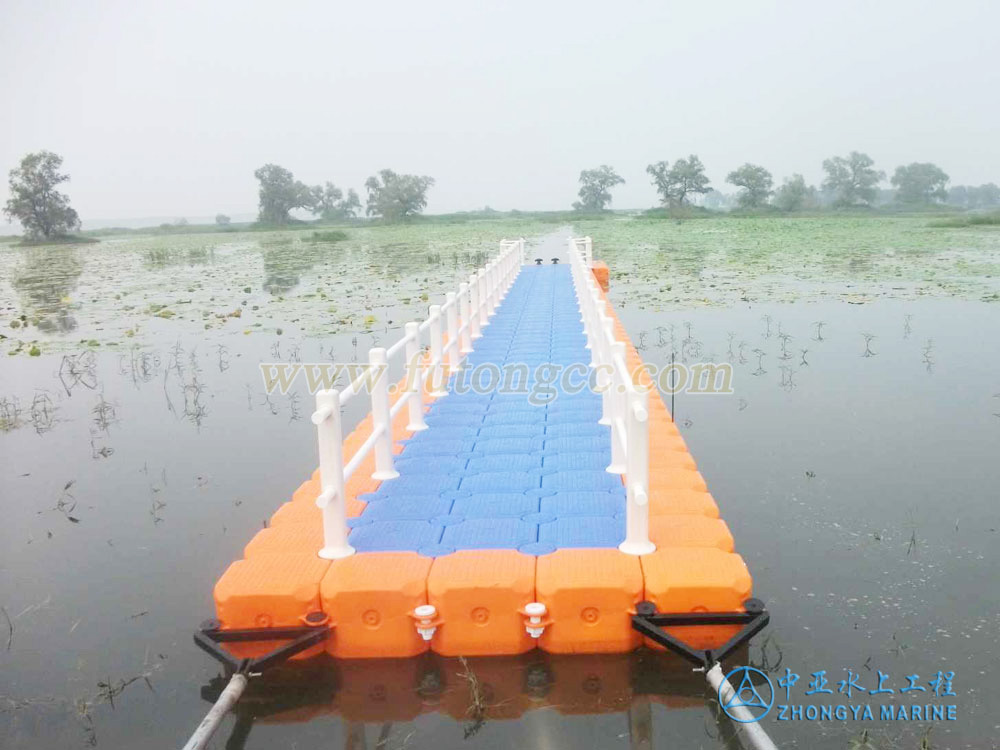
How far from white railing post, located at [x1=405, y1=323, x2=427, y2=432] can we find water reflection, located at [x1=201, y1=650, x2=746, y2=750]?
300 cm

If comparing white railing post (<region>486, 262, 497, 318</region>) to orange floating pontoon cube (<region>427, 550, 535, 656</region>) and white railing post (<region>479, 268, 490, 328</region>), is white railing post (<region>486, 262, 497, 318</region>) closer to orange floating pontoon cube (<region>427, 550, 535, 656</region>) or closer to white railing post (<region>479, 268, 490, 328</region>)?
white railing post (<region>479, 268, 490, 328</region>)

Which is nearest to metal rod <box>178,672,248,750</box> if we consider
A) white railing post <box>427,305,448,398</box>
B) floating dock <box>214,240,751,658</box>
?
floating dock <box>214,240,751,658</box>

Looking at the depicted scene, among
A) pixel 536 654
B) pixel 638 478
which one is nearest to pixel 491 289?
pixel 638 478

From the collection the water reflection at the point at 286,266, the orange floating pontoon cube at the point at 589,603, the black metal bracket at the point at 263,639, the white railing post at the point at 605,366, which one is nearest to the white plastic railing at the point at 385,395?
the black metal bracket at the point at 263,639

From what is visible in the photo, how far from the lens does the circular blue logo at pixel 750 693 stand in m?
3.83

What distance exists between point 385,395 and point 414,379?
111 cm

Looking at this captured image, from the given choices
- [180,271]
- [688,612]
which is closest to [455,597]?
[688,612]

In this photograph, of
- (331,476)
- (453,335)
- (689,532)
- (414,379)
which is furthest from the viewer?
(453,335)

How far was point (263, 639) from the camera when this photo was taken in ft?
13.9

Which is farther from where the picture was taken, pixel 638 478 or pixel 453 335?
pixel 453 335

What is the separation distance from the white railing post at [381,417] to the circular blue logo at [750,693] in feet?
8.77

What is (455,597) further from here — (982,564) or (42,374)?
(42,374)

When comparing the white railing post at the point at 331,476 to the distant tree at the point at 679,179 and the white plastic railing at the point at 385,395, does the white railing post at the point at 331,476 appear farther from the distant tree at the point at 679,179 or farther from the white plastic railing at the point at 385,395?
the distant tree at the point at 679,179

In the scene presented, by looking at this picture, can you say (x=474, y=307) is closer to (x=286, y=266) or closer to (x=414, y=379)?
(x=414, y=379)
